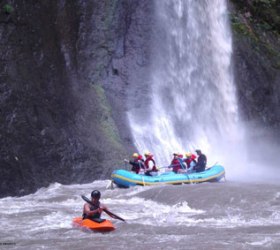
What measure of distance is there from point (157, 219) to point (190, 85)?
1478 centimetres

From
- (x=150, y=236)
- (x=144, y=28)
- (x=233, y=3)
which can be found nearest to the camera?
(x=150, y=236)

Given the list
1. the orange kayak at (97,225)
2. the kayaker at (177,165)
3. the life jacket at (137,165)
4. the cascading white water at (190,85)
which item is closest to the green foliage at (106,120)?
the cascading white water at (190,85)

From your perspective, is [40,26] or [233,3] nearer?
[40,26]

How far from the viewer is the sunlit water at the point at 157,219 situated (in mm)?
8672

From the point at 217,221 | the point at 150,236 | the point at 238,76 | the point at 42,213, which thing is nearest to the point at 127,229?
the point at 150,236

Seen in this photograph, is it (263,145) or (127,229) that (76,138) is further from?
(263,145)

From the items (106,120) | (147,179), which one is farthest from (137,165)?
(106,120)

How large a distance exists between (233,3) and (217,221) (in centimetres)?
2345

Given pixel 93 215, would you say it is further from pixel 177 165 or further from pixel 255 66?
pixel 255 66

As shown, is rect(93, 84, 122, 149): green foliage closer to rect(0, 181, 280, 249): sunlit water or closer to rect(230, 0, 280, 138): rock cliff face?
rect(0, 181, 280, 249): sunlit water

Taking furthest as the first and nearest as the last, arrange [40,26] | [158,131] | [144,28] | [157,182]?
[144,28], [158,131], [40,26], [157,182]

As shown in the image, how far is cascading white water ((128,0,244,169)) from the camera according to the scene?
72.5ft

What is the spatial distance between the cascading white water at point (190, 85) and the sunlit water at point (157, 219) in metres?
6.83

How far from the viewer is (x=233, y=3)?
1243 inches
